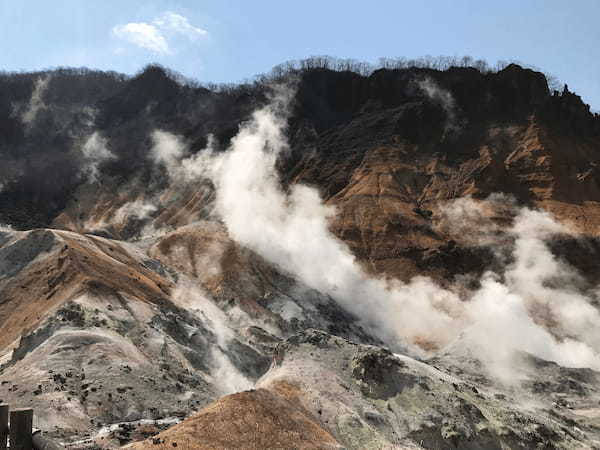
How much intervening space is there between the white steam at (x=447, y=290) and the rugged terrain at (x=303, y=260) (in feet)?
0.92

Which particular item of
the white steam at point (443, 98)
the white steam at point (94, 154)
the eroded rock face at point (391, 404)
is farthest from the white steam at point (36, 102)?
the eroded rock face at point (391, 404)

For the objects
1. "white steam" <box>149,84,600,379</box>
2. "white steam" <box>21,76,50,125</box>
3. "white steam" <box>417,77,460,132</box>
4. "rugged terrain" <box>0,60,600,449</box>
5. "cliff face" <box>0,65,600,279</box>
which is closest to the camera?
"rugged terrain" <box>0,60,600,449</box>

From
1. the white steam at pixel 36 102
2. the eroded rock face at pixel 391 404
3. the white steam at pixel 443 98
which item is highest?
the white steam at pixel 443 98

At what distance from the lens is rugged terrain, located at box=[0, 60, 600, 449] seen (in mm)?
21312

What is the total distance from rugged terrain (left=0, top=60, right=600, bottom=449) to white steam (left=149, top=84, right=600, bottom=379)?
0.92ft

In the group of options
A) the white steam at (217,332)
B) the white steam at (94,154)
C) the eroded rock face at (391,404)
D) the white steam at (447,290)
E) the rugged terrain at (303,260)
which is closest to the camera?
the eroded rock face at (391,404)

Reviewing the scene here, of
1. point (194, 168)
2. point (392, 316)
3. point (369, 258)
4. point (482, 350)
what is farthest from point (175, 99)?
point (482, 350)

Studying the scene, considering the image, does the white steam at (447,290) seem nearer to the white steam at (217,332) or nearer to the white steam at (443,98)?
the white steam at (217,332)

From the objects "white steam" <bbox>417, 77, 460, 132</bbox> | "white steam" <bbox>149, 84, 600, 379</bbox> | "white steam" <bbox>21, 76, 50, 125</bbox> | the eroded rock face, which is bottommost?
the eroded rock face

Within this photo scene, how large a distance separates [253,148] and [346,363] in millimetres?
68700

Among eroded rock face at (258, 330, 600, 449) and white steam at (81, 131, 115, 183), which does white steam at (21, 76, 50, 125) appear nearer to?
white steam at (81, 131, 115, 183)

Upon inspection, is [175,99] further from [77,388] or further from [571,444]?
[571,444]

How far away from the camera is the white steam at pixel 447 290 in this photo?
4691cm

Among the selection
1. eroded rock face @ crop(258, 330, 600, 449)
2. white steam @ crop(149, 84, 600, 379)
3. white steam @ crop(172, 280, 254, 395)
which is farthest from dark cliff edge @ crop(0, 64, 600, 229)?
eroded rock face @ crop(258, 330, 600, 449)
